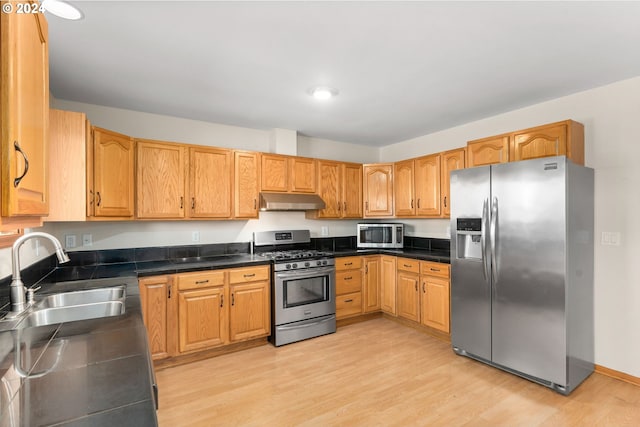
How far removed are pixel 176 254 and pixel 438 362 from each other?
2.88 m

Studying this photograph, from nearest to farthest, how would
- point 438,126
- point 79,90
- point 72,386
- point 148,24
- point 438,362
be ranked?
point 72,386 < point 148,24 < point 79,90 < point 438,362 < point 438,126

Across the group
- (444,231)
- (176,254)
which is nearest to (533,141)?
(444,231)

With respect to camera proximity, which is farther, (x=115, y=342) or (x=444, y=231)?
(x=444, y=231)

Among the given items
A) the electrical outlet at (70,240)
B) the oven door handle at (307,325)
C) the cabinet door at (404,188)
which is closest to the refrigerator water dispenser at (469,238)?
the cabinet door at (404,188)

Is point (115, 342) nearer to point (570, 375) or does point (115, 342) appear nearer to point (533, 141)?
point (570, 375)

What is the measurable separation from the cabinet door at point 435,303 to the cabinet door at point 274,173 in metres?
2.00

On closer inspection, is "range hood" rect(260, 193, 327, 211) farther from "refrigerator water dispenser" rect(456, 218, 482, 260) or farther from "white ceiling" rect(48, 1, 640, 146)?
"refrigerator water dispenser" rect(456, 218, 482, 260)

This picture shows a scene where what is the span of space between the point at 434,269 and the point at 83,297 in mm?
3133

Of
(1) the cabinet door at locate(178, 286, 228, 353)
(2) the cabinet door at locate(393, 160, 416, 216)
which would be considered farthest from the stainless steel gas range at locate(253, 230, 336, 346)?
(2) the cabinet door at locate(393, 160, 416, 216)

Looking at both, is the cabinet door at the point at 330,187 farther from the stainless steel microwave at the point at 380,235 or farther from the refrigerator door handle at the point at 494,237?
the refrigerator door handle at the point at 494,237

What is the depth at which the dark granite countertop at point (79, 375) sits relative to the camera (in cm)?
70

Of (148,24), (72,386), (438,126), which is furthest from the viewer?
(438,126)

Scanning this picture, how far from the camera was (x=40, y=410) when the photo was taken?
0.72 m

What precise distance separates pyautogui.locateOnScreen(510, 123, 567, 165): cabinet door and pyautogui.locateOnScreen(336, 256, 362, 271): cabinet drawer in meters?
2.03
